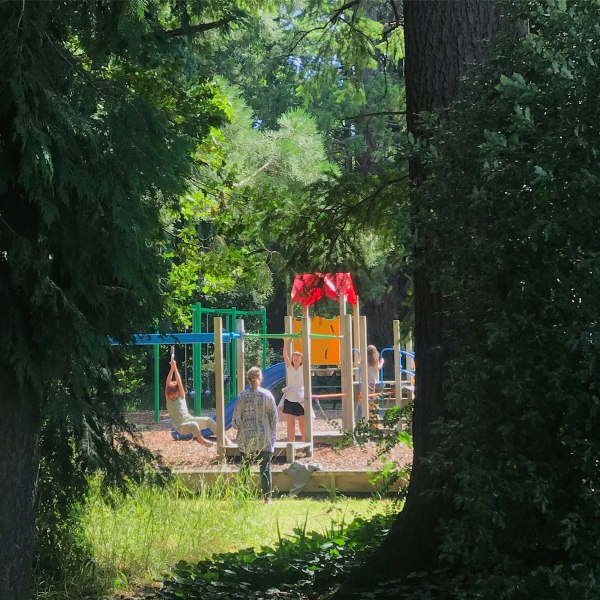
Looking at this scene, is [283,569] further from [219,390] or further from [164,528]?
[219,390]

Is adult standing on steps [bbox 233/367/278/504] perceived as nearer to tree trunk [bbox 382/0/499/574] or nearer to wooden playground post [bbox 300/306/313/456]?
wooden playground post [bbox 300/306/313/456]

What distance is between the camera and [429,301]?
568 cm

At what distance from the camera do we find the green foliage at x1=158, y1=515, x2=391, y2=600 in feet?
19.3

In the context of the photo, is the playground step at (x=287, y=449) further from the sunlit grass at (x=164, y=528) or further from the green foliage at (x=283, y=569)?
the green foliage at (x=283, y=569)

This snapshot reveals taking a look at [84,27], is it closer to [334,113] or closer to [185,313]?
[185,313]

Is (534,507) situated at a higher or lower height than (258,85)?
lower

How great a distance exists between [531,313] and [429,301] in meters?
1.78

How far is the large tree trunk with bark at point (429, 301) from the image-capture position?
557 cm

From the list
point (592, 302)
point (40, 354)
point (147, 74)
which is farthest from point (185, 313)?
point (592, 302)

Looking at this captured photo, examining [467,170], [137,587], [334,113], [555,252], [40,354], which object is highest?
[334,113]

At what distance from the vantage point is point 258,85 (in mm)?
31250

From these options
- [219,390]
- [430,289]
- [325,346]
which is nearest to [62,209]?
[430,289]

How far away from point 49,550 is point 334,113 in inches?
973

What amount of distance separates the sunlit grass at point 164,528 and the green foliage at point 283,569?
0.37 m
